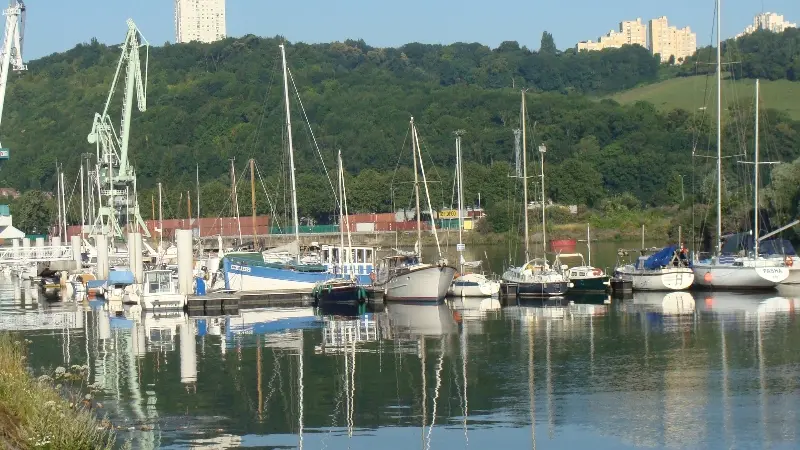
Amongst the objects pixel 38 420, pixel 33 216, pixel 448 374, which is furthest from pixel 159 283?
pixel 33 216

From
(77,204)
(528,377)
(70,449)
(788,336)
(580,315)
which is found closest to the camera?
(70,449)

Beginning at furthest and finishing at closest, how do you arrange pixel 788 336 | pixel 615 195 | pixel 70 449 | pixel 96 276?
1. pixel 615 195
2. pixel 96 276
3. pixel 788 336
4. pixel 70 449

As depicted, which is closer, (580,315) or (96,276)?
(580,315)

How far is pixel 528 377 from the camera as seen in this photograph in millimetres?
34312

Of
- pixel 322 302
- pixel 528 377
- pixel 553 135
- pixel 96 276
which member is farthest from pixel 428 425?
pixel 553 135

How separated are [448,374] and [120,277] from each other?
113ft

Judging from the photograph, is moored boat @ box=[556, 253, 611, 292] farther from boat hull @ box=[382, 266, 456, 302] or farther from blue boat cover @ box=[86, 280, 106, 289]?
blue boat cover @ box=[86, 280, 106, 289]

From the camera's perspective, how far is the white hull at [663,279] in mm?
60031

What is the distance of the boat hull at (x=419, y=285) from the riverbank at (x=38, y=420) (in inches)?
1155

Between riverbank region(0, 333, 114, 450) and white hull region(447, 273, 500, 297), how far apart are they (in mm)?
32921

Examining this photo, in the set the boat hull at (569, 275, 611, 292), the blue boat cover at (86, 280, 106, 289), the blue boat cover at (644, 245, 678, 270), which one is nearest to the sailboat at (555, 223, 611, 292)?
the boat hull at (569, 275, 611, 292)

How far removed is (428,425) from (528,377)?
7109mm

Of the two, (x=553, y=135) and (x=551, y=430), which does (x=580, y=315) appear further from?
(x=553, y=135)

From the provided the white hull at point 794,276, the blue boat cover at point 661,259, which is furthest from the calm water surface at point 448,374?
the white hull at point 794,276
